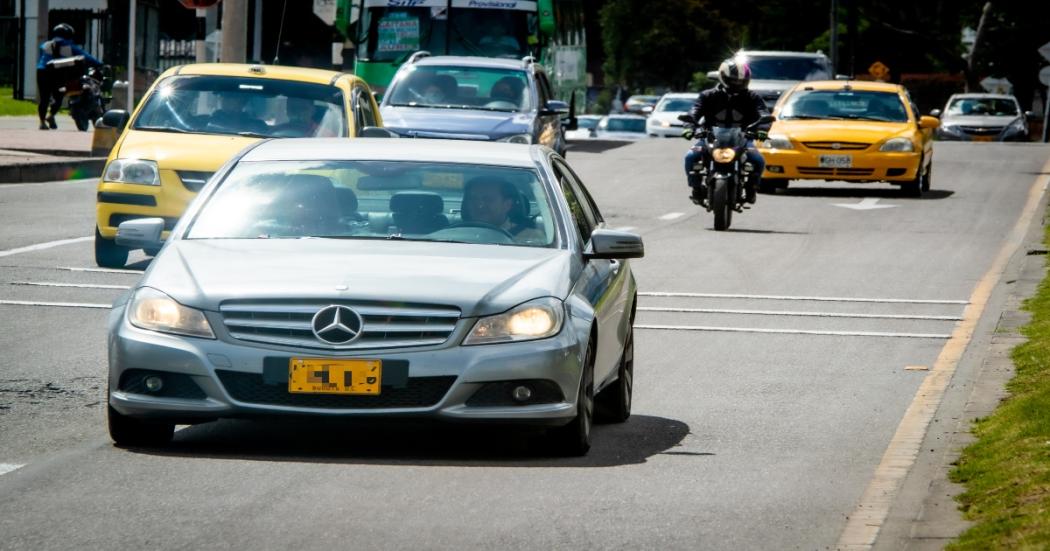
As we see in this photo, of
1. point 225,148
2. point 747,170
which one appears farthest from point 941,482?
point 747,170

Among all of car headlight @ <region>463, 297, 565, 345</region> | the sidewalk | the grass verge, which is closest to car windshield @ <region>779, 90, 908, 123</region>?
the sidewalk

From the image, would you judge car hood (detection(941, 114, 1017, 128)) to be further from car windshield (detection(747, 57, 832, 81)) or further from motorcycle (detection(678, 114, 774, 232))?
motorcycle (detection(678, 114, 774, 232))

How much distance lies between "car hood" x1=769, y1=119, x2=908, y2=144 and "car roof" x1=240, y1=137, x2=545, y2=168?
62.6ft

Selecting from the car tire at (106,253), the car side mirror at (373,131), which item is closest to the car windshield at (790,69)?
the car side mirror at (373,131)

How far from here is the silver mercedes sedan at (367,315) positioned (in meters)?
8.23

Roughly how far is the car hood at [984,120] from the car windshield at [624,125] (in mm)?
10740

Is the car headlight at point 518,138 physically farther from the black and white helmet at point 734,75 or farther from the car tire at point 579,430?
the car tire at point 579,430

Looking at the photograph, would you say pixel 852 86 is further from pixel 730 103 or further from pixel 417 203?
pixel 417 203

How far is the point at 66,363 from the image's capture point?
1154cm

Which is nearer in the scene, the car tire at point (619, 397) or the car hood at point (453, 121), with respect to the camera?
the car tire at point (619, 397)

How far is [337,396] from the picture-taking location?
826cm

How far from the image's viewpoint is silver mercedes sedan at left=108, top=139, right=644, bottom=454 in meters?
8.23

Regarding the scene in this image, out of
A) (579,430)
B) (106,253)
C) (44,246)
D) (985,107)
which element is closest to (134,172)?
(106,253)

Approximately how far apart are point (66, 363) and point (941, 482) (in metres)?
5.28
